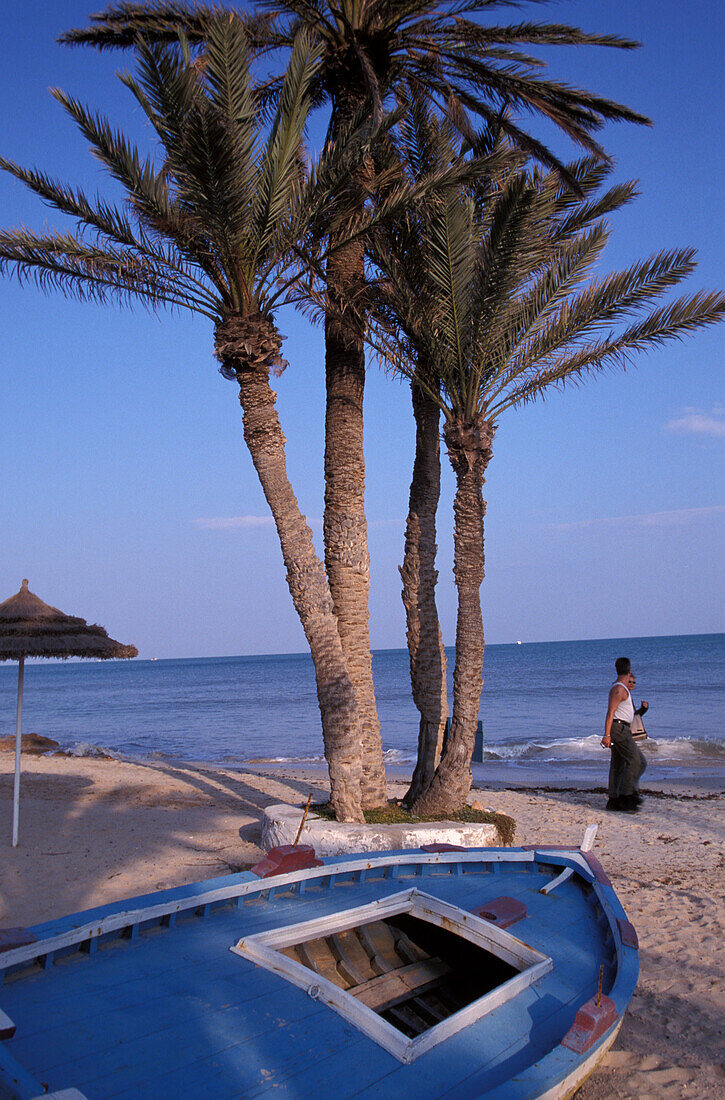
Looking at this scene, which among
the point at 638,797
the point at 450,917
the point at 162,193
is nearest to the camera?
the point at 450,917

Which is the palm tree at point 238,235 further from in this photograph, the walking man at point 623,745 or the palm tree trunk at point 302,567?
the walking man at point 623,745

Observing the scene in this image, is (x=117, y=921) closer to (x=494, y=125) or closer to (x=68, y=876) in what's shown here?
(x=68, y=876)

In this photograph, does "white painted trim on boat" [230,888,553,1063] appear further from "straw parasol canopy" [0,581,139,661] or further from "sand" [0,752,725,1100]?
"straw parasol canopy" [0,581,139,661]

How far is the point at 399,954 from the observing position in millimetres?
4227

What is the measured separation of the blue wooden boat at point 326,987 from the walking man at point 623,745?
18.9 ft

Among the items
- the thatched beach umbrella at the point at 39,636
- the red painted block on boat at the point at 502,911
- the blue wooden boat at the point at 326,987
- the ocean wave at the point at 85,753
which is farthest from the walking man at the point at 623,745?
the ocean wave at the point at 85,753

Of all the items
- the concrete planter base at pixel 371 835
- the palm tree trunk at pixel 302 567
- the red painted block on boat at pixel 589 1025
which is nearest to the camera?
the red painted block on boat at pixel 589 1025

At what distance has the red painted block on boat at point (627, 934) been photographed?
4025 mm

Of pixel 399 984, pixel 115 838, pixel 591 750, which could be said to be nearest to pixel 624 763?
pixel 115 838

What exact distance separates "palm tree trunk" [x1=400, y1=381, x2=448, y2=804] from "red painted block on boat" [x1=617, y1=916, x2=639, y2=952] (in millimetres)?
4474

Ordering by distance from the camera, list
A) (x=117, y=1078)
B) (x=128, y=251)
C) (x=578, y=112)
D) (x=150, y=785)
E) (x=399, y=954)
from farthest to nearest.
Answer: (x=150, y=785)
(x=578, y=112)
(x=128, y=251)
(x=399, y=954)
(x=117, y=1078)

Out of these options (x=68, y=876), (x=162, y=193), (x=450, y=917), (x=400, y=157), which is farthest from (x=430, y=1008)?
(x=400, y=157)

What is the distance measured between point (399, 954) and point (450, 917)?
0.51 metres

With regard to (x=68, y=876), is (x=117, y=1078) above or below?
above
